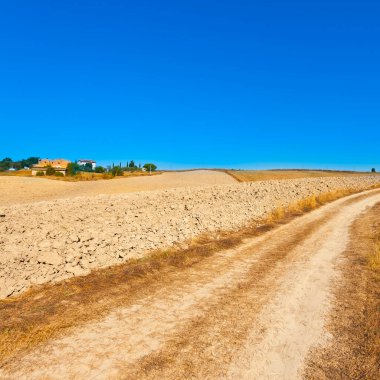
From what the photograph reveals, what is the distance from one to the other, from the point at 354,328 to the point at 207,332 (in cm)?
338

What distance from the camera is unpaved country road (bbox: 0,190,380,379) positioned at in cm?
557

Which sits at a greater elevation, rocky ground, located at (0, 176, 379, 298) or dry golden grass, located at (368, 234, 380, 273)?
rocky ground, located at (0, 176, 379, 298)

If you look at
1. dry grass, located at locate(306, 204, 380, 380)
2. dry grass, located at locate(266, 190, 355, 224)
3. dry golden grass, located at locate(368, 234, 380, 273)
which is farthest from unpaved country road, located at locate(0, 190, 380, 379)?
dry grass, located at locate(266, 190, 355, 224)

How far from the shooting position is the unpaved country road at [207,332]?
5574 millimetres

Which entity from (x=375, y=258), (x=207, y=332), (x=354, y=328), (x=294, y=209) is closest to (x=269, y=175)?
(x=294, y=209)

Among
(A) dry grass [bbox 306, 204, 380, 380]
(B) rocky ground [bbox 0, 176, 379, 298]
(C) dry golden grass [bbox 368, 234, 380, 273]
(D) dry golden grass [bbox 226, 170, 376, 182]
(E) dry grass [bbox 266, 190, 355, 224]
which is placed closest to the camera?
(A) dry grass [bbox 306, 204, 380, 380]

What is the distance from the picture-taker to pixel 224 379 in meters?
5.38

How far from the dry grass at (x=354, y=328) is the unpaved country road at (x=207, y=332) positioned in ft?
0.96

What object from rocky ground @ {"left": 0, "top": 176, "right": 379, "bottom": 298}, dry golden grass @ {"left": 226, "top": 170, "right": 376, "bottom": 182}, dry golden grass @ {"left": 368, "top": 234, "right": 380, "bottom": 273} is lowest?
dry golden grass @ {"left": 368, "top": 234, "right": 380, "bottom": 273}

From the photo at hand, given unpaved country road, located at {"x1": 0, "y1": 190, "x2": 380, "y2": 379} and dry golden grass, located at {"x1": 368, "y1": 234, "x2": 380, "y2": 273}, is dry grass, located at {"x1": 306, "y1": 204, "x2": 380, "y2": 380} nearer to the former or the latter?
dry golden grass, located at {"x1": 368, "y1": 234, "x2": 380, "y2": 273}

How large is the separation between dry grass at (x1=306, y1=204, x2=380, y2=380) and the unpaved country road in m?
0.29

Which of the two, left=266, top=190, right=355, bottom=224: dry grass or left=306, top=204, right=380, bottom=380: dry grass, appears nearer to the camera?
left=306, top=204, right=380, bottom=380: dry grass

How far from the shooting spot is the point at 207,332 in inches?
271

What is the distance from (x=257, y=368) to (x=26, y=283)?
7206mm
